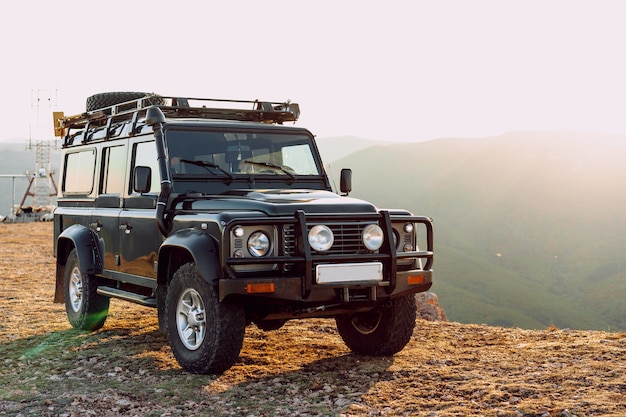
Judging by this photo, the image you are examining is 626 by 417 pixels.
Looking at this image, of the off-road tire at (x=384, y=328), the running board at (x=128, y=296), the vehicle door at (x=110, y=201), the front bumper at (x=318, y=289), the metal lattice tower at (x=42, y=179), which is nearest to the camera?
the front bumper at (x=318, y=289)

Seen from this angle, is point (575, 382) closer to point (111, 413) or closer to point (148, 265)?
point (111, 413)

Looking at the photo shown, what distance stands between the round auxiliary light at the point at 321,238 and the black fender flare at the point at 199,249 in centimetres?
82

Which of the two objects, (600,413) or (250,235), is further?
(250,235)

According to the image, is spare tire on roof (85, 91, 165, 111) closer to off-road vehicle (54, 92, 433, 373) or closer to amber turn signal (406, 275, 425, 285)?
off-road vehicle (54, 92, 433, 373)

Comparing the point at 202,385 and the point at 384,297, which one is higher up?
the point at 384,297

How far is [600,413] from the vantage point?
5.44m

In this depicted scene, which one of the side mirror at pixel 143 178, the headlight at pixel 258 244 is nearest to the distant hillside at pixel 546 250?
the side mirror at pixel 143 178

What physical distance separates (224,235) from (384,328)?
220 cm

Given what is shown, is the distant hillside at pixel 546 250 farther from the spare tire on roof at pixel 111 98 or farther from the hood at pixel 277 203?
the hood at pixel 277 203

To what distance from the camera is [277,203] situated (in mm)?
6770

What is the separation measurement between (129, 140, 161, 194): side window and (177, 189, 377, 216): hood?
21.6 inches

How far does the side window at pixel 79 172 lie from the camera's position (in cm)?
979

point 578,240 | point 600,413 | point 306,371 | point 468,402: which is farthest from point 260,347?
point 578,240

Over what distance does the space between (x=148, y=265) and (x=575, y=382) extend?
429 centimetres
